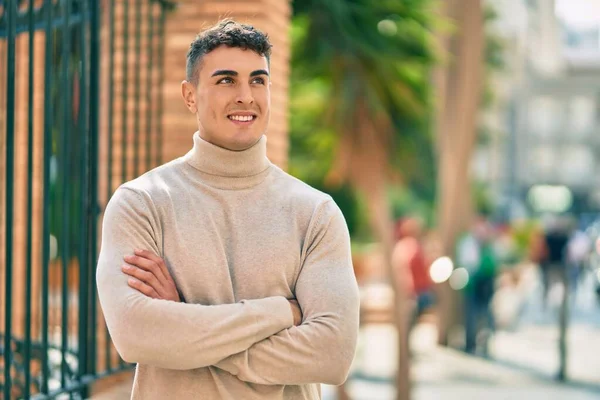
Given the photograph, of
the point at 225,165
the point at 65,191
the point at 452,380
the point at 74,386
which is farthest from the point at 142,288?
the point at 452,380

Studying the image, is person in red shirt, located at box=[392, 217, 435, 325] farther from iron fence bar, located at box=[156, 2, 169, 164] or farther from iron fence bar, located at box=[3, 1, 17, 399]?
iron fence bar, located at box=[3, 1, 17, 399]

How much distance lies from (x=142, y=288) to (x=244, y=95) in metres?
0.47

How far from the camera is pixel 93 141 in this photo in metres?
4.77

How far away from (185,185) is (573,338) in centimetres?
1602

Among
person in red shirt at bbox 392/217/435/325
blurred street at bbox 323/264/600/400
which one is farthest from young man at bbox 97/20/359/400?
person in red shirt at bbox 392/217/435/325

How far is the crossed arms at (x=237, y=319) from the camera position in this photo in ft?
7.53

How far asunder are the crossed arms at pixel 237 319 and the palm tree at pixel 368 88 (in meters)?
5.91

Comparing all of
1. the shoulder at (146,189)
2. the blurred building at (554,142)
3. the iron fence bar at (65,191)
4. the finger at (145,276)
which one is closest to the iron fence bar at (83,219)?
the iron fence bar at (65,191)

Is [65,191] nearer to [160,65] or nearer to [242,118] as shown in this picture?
[160,65]

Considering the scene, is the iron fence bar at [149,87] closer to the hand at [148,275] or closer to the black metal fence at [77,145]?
the black metal fence at [77,145]

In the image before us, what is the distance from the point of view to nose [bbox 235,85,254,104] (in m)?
2.40

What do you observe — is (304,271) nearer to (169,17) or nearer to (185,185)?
(185,185)

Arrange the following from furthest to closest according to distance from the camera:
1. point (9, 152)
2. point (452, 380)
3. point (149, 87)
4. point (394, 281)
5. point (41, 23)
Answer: point (452, 380), point (394, 281), point (149, 87), point (41, 23), point (9, 152)

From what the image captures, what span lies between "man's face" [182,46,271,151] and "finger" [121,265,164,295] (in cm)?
34
